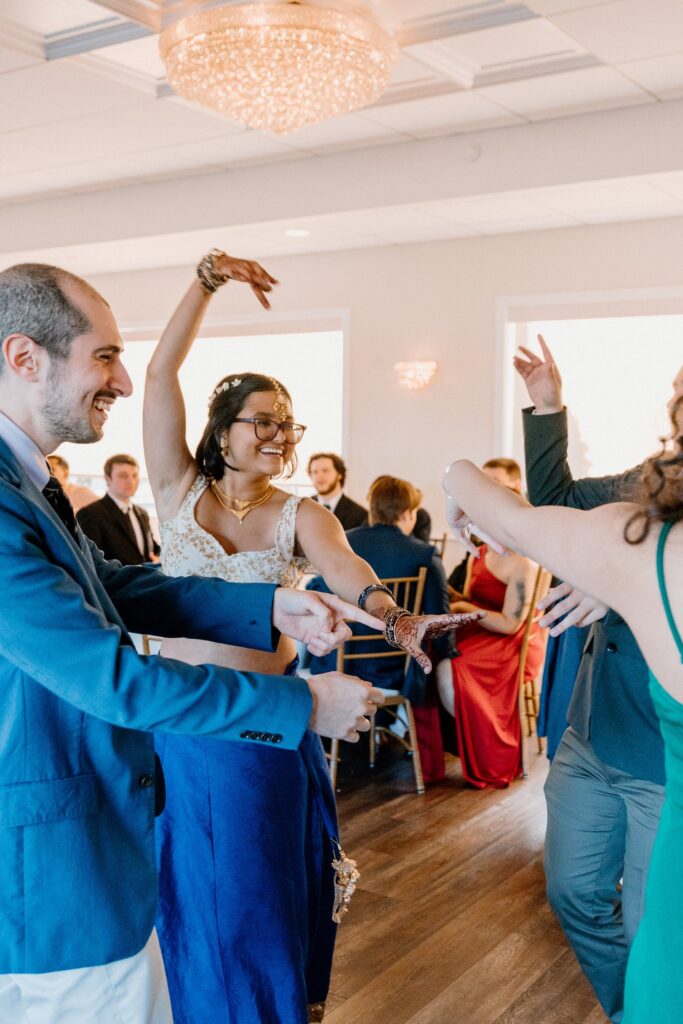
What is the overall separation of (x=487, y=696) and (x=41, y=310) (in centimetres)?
386

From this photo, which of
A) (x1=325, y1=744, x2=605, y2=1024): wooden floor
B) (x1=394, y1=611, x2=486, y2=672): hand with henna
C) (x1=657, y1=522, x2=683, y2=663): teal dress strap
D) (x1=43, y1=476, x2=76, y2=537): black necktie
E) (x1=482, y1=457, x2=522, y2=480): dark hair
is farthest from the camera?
(x1=482, y1=457, x2=522, y2=480): dark hair

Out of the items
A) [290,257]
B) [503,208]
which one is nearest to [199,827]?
[503,208]

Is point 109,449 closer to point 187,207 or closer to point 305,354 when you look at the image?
point 305,354

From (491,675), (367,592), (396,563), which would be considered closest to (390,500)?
(396,563)

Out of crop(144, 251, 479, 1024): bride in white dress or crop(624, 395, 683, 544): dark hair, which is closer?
crop(624, 395, 683, 544): dark hair

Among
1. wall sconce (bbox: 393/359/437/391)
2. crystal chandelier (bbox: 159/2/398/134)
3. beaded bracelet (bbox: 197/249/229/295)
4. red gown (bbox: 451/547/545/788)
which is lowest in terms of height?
red gown (bbox: 451/547/545/788)

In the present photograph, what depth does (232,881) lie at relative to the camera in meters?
2.26

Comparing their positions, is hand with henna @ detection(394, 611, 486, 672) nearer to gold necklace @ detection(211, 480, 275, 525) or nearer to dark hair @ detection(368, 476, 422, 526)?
gold necklace @ detection(211, 480, 275, 525)

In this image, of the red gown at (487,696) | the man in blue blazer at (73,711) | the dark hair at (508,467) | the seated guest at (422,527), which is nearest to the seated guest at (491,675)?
the red gown at (487,696)

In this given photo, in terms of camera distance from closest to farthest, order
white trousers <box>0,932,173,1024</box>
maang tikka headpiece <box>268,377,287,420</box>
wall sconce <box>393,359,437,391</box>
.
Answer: white trousers <box>0,932,173,1024</box> → maang tikka headpiece <box>268,377,287,420</box> → wall sconce <box>393,359,437,391</box>

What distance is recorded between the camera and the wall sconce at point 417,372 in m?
7.96

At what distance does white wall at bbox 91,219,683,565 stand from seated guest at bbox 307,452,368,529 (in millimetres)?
1148

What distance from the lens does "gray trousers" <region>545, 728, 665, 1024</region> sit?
2.45 metres

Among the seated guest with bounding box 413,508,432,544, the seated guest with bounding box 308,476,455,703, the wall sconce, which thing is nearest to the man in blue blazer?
the seated guest with bounding box 308,476,455,703
